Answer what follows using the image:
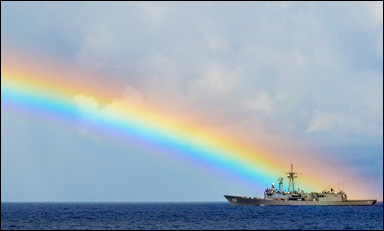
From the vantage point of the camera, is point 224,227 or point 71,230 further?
point 224,227

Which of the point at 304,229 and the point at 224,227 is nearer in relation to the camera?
the point at 304,229

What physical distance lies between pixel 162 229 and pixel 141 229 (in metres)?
4.53

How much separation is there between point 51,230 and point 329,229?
59.0 m

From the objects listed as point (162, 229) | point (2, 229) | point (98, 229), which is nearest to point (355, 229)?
point (162, 229)

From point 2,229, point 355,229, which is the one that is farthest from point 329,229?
point 2,229

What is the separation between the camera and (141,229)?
319 ft

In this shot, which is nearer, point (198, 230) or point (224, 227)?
point (198, 230)

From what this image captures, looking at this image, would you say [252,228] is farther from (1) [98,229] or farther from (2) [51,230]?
(2) [51,230]

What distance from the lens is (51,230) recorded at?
95500 mm

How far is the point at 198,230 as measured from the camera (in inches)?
3696

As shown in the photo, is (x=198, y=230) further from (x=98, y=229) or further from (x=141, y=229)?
(x=98, y=229)

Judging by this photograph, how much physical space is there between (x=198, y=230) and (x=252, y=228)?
1264 cm

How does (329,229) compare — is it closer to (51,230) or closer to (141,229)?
(141,229)

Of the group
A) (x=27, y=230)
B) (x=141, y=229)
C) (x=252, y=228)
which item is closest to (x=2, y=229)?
(x=27, y=230)
